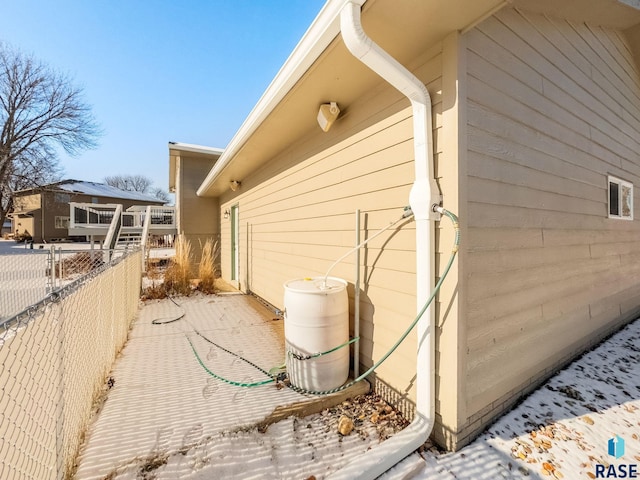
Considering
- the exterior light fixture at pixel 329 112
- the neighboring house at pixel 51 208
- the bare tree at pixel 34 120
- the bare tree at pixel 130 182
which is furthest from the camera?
the bare tree at pixel 130 182

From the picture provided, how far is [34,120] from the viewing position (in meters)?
16.4

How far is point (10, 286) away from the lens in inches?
247

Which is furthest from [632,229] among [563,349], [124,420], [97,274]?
[97,274]

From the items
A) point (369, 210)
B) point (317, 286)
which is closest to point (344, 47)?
point (369, 210)

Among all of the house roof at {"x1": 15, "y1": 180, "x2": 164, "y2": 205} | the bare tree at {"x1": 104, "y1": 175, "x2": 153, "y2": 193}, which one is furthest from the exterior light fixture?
the bare tree at {"x1": 104, "y1": 175, "x2": 153, "y2": 193}

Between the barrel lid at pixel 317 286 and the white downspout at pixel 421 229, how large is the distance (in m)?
0.66

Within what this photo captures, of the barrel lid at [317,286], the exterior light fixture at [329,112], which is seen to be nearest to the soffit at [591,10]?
the exterior light fixture at [329,112]

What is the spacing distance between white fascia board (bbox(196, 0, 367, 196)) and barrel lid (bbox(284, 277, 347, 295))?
1609 millimetres

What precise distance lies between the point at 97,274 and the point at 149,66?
5.81 metres

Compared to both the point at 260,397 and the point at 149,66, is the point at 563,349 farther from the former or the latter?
the point at 149,66

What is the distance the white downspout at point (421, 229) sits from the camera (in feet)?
5.38

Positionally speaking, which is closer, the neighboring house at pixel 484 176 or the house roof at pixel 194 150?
the neighboring house at pixel 484 176

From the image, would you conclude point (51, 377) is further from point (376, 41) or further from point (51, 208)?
point (51, 208)

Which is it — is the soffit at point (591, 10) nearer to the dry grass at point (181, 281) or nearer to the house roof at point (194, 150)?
the dry grass at point (181, 281)
